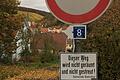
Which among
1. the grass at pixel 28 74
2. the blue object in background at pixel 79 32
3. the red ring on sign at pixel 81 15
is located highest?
the red ring on sign at pixel 81 15

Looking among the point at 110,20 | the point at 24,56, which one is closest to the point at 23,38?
the point at 24,56

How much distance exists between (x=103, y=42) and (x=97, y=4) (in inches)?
371

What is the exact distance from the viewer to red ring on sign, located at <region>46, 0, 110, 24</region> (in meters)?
5.19

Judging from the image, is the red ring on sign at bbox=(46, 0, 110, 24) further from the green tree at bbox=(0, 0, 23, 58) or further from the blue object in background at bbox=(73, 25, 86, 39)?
the green tree at bbox=(0, 0, 23, 58)

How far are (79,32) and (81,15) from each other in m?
0.22

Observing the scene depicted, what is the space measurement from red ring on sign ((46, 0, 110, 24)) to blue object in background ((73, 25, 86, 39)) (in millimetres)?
81

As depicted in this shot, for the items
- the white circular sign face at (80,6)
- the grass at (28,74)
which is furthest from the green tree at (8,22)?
the white circular sign face at (80,6)

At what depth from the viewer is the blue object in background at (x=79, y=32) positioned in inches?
209

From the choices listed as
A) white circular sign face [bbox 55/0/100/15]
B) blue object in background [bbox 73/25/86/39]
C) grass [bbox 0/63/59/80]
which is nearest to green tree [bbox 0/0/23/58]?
grass [bbox 0/63/59/80]

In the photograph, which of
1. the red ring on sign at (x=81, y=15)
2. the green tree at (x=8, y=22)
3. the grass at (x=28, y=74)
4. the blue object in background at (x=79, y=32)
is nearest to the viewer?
the red ring on sign at (x=81, y=15)

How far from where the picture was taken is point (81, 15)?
5227 millimetres

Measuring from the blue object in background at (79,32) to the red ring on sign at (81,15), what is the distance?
0.08 meters

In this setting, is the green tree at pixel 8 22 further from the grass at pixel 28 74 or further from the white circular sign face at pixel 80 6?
the white circular sign face at pixel 80 6

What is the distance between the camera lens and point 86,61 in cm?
541
